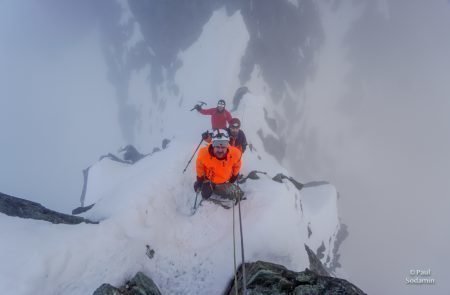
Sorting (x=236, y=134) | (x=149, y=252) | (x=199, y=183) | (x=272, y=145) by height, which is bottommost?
(x=149, y=252)

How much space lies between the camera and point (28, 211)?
30.6 ft

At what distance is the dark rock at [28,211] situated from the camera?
9094 millimetres

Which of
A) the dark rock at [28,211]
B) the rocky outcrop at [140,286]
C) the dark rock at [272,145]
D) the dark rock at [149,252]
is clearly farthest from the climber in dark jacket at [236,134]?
the dark rock at [272,145]

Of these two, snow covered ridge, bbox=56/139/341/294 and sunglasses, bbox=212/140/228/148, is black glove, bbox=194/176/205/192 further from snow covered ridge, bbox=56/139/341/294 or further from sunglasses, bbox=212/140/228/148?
sunglasses, bbox=212/140/228/148

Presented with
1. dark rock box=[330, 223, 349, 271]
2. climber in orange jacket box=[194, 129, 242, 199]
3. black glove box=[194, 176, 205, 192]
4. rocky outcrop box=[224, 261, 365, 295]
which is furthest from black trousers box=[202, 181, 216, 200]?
dark rock box=[330, 223, 349, 271]

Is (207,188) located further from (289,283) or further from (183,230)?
(289,283)

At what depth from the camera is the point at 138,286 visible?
8000 millimetres

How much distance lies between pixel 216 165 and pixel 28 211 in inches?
218

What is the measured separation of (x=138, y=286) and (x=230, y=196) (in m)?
3.97

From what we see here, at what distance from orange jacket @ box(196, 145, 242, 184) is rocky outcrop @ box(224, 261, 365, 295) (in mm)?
3159

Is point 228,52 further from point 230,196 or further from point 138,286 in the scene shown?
point 138,286

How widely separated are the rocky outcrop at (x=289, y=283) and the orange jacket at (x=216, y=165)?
3159 millimetres

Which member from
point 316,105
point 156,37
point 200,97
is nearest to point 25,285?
point 200,97

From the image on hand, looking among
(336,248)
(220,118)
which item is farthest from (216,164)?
(336,248)
